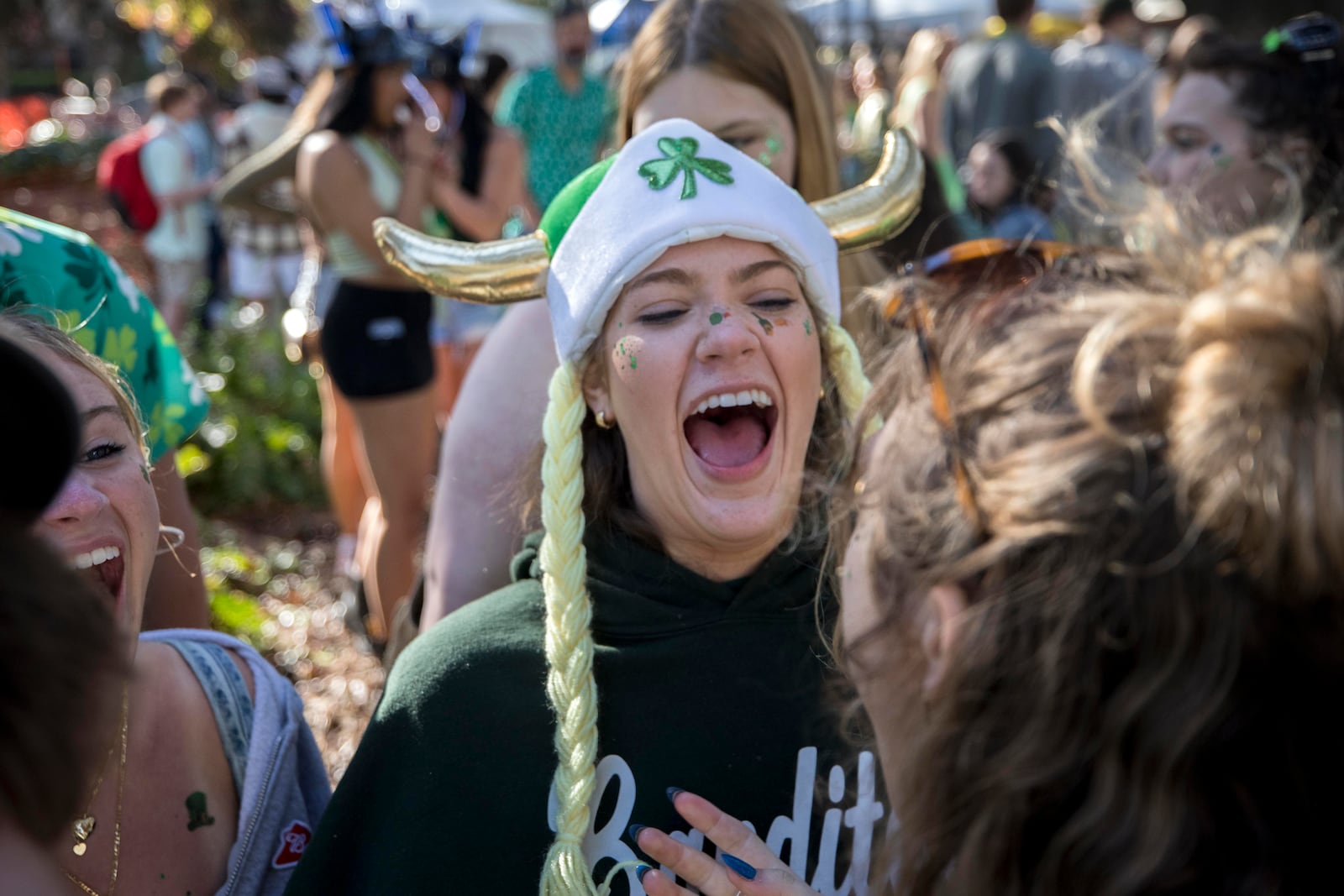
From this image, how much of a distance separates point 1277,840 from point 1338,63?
10.0ft

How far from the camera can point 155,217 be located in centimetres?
962

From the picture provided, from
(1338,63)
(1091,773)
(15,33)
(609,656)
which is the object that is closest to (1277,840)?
(1091,773)

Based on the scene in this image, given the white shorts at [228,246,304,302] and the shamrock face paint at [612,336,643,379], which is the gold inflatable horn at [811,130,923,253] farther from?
the white shorts at [228,246,304,302]

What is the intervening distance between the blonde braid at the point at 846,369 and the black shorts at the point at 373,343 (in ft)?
8.69

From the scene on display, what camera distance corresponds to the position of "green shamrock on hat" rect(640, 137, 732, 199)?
203 centimetres

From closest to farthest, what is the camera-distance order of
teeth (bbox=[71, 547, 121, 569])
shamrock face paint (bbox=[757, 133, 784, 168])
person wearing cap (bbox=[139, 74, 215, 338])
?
teeth (bbox=[71, 547, 121, 569]), shamrock face paint (bbox=[757, 133, 784, 168]), person wearing cap (bbox=[139, 74, 215, 338])

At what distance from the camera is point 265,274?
29.4 feet

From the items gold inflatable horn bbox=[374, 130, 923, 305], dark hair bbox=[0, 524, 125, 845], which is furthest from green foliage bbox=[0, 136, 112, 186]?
dark hair bbox=[0, 524, 125, 845]

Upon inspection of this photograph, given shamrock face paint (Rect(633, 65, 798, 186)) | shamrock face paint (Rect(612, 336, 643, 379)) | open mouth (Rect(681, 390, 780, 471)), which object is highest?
shamrock face paint (Rect(633, 65, 798, 186))

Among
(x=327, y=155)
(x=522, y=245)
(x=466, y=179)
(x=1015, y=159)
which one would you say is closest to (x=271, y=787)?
(x=522, y=245)

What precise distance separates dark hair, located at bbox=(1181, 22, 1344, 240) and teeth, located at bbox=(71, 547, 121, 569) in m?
2.89

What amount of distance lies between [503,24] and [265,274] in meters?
8.56

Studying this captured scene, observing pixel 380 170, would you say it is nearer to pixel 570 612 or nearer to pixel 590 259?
pixel 590 259

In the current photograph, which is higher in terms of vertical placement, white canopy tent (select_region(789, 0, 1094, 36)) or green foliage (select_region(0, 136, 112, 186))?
white canopy tent (select_region(789, 0, 1094, 36))
